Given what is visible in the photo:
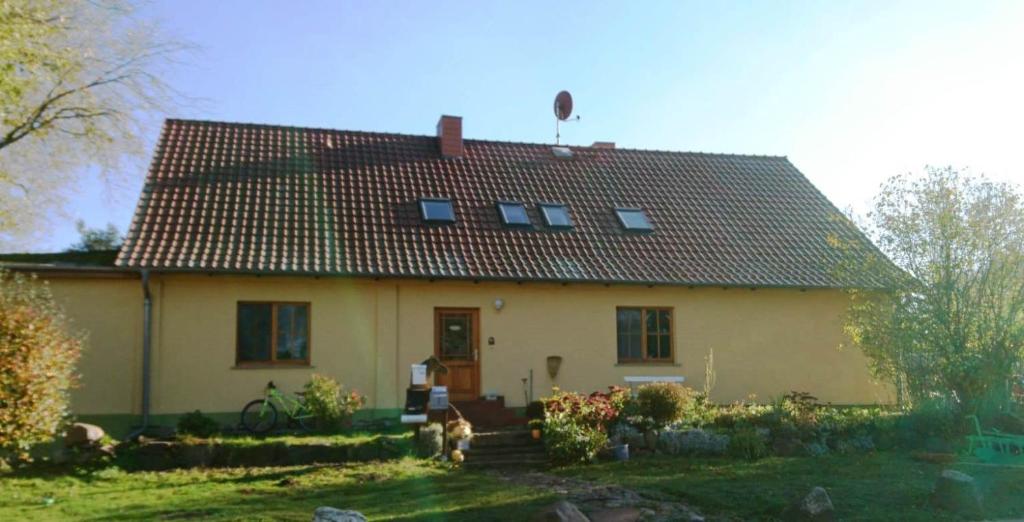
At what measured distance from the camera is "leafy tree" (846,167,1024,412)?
573 inches

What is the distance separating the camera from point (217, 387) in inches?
625

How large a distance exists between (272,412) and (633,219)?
9238 mm

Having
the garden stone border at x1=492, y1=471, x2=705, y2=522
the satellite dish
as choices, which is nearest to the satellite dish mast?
the satellite dish

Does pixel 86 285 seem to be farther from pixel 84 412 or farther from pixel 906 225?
pixel 906 225

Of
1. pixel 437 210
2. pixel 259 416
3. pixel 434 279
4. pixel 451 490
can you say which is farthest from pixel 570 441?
pixel 437 210

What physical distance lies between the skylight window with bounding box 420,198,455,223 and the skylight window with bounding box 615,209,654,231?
398 centimetres

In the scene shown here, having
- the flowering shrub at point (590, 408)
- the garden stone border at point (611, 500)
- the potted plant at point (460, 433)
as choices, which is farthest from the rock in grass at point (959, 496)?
the potted plant at point (460, 433)

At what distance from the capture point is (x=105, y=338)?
15.5 meters

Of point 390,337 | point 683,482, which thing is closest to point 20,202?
point 390,337

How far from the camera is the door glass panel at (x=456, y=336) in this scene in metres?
17.3

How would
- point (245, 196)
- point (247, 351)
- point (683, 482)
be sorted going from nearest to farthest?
point (683, 482) < point (247, 351) < point (245, 196)

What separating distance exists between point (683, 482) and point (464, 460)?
3.84 meters

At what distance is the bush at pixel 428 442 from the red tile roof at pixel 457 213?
3.72 metres

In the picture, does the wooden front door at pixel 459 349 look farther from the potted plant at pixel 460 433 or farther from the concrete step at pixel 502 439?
the concrete step at pixel 502 439
